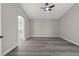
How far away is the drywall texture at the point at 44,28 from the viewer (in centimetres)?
1299

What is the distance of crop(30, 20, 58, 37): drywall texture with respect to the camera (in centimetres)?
1299

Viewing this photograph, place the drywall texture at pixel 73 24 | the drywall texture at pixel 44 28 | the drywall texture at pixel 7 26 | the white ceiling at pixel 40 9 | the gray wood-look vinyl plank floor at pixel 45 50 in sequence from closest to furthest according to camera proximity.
→ the drywall texture at pixel 7 26 → the gray wood-look vinyl plank floor at pixel 45 50 → the drywall texture at pixel 73 24 → the white ceiling at pixel 40 9 → the drywall texture at pixel 44 28

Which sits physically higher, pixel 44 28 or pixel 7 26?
pixel 7 26

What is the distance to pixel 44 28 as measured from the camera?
42.8 ft

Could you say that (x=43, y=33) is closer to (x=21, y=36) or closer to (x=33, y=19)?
(x=33, y=19)

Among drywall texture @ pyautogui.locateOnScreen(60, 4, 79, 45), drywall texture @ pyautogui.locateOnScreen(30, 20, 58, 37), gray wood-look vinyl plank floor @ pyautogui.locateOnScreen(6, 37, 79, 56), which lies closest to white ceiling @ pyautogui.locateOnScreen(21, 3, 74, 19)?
drywall texture @ pyautogui.locateOnScreen(60, 4, 79, 45)

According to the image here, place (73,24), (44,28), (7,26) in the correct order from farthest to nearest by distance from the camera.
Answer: (44,28)
(73,24)
(7,26)

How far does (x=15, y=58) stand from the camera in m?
1.23

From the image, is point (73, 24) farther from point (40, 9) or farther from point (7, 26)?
point (7, 26)

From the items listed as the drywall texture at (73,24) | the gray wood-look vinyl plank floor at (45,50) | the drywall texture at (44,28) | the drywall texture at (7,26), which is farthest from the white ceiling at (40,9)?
the drywall texture at (44,28)

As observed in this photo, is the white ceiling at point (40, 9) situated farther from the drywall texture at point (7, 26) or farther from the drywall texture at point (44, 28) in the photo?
the drywall texture at point (44, 28)

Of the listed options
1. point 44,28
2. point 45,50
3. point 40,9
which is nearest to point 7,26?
point 45,50

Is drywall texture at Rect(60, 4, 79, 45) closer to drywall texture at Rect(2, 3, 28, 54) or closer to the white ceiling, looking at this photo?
the white ceiling

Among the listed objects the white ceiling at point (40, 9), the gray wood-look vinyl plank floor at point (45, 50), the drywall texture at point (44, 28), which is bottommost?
the gray wood-look vinyl plank floor at point (45, 50)
